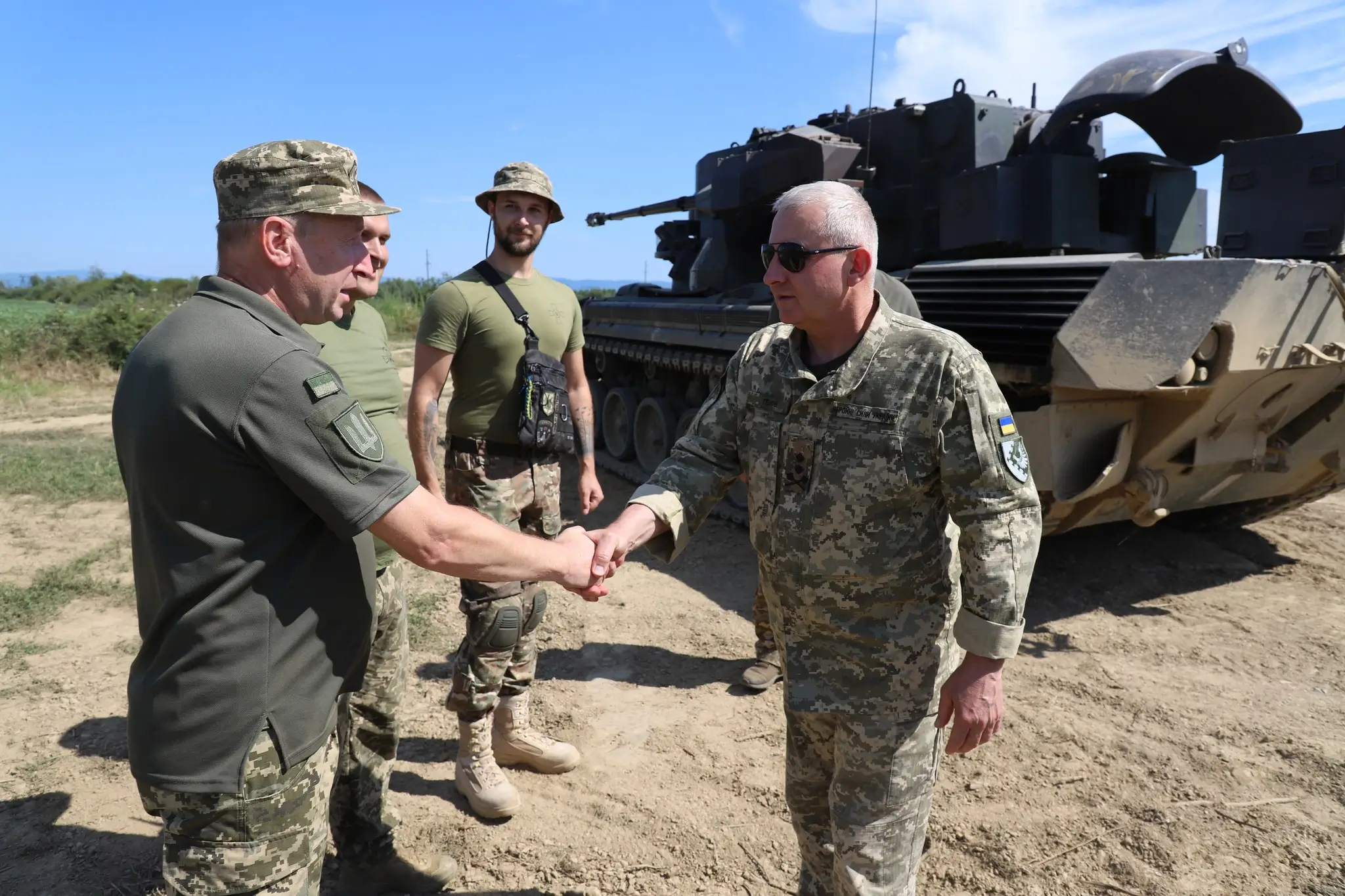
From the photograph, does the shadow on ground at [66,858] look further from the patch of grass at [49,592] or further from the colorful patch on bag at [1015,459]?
the colorful patch on bag at [1015,459]

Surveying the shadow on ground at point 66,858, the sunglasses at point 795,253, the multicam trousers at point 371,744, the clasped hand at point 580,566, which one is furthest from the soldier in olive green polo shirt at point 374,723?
the sunglasses at point 795,253

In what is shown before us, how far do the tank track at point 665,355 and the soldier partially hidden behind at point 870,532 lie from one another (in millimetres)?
4058

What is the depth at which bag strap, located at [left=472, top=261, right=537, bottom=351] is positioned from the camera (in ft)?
11.2

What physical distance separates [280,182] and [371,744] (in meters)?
1.80

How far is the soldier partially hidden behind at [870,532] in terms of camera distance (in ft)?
6.44

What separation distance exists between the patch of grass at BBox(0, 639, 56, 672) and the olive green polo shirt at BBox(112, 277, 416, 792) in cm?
377

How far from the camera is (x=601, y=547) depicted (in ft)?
7.36

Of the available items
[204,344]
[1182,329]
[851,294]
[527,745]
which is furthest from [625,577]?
[204,344]

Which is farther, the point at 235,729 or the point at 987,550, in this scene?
the point at 987,550

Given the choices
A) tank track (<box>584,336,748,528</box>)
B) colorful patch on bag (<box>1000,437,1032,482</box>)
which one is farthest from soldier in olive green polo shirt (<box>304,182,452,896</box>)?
tank track (<box>584,336,748,528</box>)

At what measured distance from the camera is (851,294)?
6.93 feet

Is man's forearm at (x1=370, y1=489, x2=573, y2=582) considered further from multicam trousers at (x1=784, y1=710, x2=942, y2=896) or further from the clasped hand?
multicam trousers at (x1=784, y1=710, x2=942, y2=896)

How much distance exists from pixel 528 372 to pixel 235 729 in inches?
74.5

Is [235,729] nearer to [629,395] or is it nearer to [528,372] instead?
[528,372]
